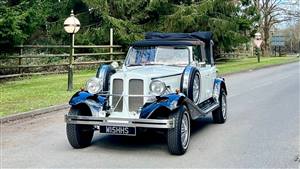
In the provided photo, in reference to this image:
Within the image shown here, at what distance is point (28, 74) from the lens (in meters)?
22.1

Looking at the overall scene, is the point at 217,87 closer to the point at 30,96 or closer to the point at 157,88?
the point at 157,88

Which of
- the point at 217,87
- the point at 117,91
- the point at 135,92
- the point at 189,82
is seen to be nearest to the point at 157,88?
the point at 135,92

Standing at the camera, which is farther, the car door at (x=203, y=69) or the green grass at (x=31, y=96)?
the green grass at (x=31, y=96)

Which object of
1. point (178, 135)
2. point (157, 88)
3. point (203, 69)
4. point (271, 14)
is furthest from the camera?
point (271, 14)

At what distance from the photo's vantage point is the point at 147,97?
25.0ft

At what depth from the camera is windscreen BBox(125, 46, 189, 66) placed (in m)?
9.12

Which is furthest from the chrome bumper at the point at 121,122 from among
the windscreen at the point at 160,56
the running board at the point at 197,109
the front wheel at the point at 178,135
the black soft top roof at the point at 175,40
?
the black soft top roof at the point at 175,40

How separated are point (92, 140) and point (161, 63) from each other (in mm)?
2027

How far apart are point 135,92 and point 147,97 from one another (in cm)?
23

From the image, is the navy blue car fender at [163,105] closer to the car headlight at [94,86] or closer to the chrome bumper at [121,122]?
the chrome bumper at [121,122]

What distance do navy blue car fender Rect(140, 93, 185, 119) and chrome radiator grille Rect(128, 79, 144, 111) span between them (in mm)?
297

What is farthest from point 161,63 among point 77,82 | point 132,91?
point 77,82

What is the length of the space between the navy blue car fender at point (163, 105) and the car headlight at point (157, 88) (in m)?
0.14

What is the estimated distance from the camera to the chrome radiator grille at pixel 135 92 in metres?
7.64
